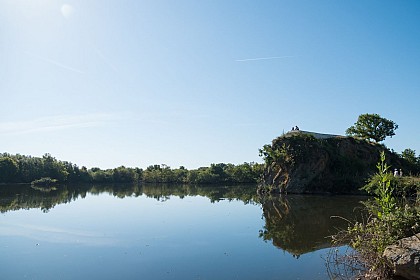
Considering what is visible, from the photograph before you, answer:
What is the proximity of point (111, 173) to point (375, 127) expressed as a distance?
71806mm

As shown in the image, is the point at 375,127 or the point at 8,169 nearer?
the point at 375,127

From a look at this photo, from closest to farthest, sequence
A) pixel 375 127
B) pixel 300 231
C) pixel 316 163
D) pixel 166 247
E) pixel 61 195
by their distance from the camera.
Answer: pixel 166 247
pixel 300 231
pixel 316 163
pixel 61 195
pixel 375 127

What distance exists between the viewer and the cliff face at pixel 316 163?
4409cm

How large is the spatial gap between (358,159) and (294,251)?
3962 cm

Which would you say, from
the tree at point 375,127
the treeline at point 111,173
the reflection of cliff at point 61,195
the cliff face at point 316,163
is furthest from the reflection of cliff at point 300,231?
the treeline at point 111,173

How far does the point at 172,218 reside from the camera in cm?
2302

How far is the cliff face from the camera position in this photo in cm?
4409

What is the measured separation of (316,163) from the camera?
45031mm

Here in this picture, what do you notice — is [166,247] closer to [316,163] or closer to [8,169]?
[316,163]

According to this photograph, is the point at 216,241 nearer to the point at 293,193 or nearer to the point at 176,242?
the point at 176,242

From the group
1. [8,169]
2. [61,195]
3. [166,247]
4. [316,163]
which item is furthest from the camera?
[8,169]

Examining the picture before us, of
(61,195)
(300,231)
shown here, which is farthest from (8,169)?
(300,231)

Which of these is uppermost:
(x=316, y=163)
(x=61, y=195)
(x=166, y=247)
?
(x=316, y=163)

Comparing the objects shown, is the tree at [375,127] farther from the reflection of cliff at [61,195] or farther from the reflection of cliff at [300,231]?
the reflection of cliff at [300,231]
